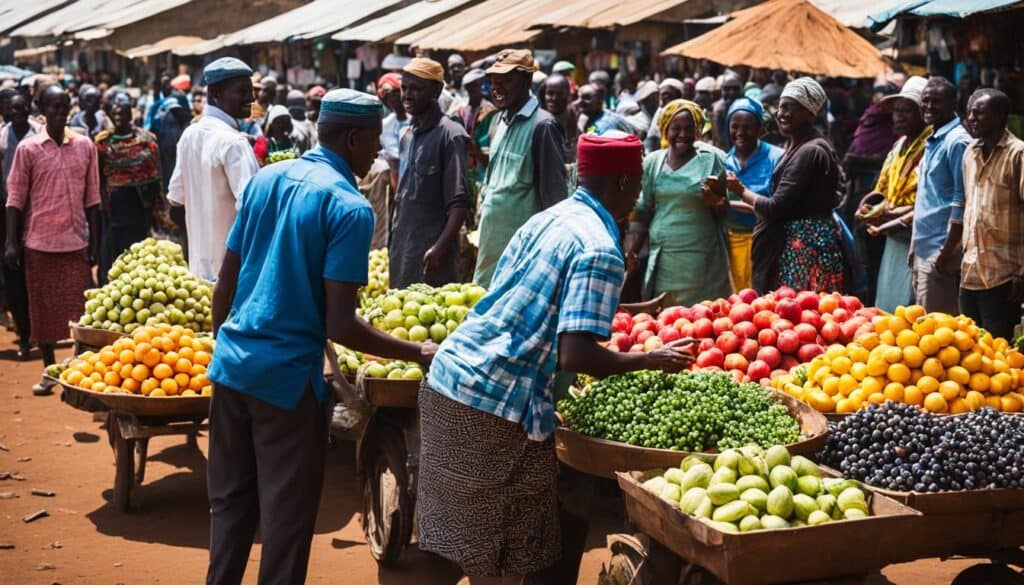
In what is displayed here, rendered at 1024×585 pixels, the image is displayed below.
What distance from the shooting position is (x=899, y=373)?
5.15m

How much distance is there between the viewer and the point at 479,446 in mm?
4148

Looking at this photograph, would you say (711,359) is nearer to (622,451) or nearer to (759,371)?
(759,371)

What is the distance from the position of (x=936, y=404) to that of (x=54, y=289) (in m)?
6.78

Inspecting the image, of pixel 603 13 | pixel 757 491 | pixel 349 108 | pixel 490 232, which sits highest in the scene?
pixel 603 13

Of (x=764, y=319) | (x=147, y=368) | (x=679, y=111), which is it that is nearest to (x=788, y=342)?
(x=764, y=319)

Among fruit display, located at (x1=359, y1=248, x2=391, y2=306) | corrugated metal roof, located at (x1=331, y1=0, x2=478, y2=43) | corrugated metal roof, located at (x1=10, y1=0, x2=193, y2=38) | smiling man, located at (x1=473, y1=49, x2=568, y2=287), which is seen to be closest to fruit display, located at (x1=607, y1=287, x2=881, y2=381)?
smiling man, located at (x1=473, y1=49, x2=568, y2=287)

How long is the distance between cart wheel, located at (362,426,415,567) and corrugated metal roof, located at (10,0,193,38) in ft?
90.8

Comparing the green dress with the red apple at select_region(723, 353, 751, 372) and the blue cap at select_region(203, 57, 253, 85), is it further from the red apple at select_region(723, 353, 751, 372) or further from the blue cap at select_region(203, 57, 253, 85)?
the blue cap at select_region(203, 57, 253, 85)

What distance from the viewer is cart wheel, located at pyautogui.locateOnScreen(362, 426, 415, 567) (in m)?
5.59

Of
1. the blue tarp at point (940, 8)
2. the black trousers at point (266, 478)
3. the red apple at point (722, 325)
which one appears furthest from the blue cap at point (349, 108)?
the blue tarp at point (940, 8)

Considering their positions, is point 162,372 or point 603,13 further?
point 603,13

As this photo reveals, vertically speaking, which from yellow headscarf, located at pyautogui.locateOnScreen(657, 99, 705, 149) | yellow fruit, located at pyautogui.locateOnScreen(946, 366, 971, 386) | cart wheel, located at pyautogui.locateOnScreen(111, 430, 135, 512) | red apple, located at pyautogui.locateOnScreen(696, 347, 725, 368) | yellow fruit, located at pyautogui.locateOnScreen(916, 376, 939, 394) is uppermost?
yellow headscarf, located at pyautogui.locateOnScreen(657, 99, 705, 149)

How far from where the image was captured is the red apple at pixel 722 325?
6043 mm

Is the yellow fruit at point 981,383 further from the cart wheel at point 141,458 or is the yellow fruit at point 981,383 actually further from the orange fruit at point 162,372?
the cart wheel at point 141,458
